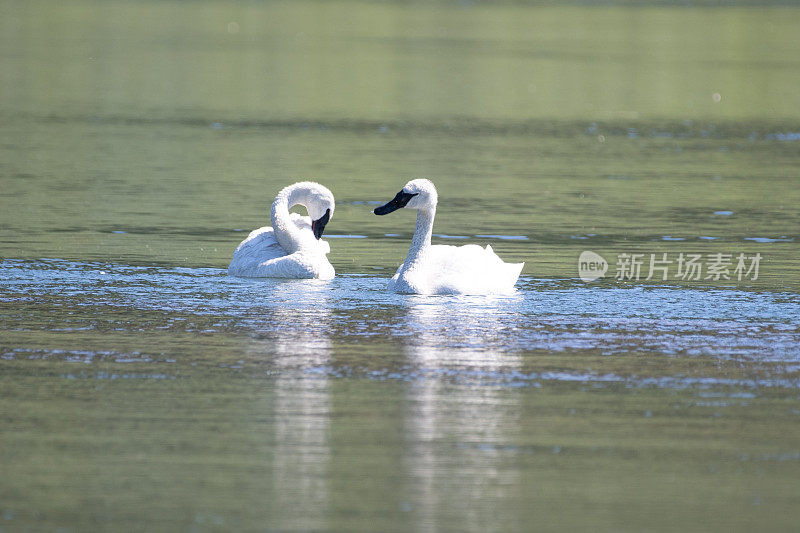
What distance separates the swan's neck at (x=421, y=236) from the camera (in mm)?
14086

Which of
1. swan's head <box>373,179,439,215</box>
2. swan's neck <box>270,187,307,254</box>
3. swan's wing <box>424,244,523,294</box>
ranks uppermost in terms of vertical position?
swan's head <box>373,179,439,215</box>

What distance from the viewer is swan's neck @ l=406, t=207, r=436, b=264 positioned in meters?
14.1

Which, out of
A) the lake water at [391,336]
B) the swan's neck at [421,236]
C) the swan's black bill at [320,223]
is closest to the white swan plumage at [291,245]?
the swan's black bill at [320,223]

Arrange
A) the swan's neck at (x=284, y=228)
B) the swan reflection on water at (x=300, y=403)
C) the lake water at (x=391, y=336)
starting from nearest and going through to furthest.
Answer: the swan reflection on water at (x=300, y=403), the lake water at (x=391, y=336), the swan's neck at (x=284, y=228)

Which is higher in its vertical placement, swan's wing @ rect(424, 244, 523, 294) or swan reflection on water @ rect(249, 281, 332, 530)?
swan's wing @ rect(424, 244, 523, 294)

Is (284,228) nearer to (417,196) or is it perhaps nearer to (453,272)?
(417,196)

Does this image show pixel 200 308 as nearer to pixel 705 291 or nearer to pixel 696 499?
pixel 705 291

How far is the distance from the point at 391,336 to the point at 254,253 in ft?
11.7

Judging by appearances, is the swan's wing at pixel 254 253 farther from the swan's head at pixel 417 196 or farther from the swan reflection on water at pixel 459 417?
the swan reflection on water at pixel 459 417

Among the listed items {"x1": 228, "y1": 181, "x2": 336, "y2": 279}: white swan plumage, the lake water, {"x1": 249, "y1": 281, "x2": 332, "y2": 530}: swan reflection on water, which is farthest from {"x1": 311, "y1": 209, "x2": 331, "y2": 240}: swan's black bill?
{"x1": 249, "y1": 281, "x2": 332, "y2": 530}: swan reflection on water

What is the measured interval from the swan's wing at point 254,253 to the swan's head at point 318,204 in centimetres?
68

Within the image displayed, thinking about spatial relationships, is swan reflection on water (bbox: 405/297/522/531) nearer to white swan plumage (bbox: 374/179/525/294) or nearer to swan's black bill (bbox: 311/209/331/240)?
white swan plumage (bbox: 374/179/525/294)

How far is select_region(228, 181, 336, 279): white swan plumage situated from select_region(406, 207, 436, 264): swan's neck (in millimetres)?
1006

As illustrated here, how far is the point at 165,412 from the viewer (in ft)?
30.5
